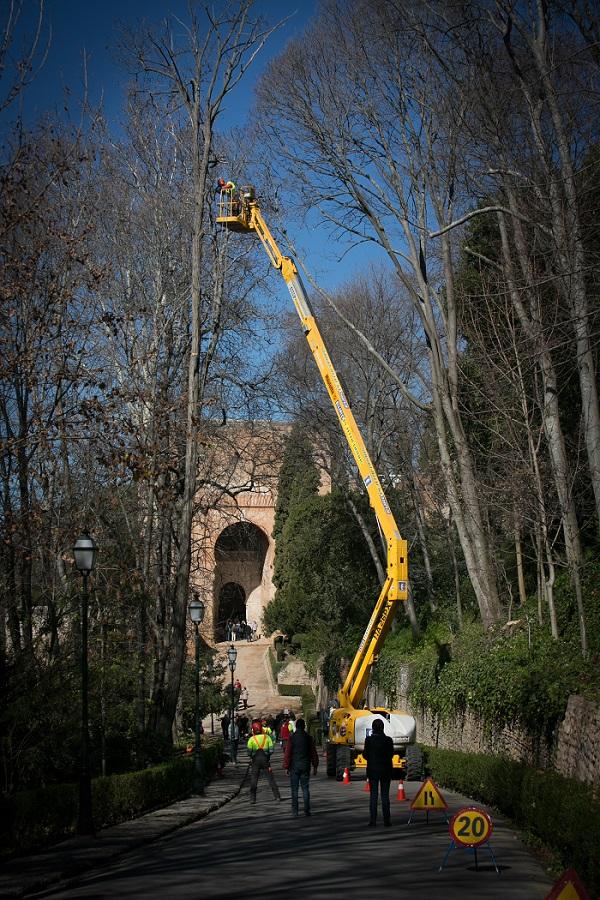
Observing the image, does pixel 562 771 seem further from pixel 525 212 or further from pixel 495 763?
pixel 525 212

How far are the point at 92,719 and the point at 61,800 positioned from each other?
13.3 ft

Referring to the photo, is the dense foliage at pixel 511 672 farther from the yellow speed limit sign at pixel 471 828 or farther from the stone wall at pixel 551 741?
the yellow speed limit sign at pixel 471 828

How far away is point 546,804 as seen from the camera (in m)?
10.6

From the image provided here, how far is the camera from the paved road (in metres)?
8.55

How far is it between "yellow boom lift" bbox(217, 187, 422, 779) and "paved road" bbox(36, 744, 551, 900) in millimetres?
5531

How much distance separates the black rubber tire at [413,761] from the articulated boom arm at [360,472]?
175 centimetres

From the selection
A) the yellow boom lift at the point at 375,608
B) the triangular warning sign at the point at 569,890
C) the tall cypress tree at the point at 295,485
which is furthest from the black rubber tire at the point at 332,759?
the tall cypress tree at the point at 295,485

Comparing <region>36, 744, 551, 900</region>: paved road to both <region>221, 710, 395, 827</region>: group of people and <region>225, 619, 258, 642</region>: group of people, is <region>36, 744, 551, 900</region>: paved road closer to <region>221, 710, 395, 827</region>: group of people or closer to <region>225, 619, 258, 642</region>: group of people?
<region>221, 710, 395, 827</region>: group of people

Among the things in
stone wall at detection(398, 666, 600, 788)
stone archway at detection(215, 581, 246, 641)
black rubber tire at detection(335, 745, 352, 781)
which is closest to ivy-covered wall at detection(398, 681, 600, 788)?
stone wall at detection(398, 666, 600, 788)

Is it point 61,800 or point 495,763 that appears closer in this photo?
point 61,800

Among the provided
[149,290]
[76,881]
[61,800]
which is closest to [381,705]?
[149,290]

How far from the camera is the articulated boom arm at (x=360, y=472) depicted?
1964 centimetres

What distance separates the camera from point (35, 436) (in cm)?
1321

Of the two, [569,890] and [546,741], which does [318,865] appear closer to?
[569,890]
